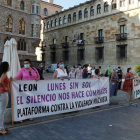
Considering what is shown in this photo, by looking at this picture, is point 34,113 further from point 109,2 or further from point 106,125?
point 109,2

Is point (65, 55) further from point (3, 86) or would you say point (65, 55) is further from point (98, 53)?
point (3, 86)

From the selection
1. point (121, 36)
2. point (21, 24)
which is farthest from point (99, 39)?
point (21, 24)

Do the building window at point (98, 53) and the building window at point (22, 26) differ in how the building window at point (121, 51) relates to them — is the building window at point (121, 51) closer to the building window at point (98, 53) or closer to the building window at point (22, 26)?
the building window at point (98, 53)

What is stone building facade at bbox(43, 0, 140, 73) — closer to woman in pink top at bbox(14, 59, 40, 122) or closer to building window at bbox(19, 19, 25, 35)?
building window at bbox(19, 19, 25, 35)

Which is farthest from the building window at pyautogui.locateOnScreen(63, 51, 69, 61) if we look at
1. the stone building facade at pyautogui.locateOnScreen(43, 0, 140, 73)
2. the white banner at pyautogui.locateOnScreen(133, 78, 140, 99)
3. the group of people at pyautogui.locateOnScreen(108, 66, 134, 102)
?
the group of people at pyautogui.locateOnScreen(108, 66, 134, 102)

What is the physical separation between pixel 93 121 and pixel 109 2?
3209cm

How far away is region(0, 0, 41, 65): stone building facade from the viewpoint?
91.2ft

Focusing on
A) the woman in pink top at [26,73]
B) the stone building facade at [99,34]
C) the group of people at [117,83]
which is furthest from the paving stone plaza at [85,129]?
the stone building facade at [99,34]

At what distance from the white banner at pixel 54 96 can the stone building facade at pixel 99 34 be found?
24.9m

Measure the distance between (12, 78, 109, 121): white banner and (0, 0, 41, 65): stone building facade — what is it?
2192 cm

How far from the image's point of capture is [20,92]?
6113 millimetres

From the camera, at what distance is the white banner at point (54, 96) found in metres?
6.12

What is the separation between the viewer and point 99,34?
37250mm

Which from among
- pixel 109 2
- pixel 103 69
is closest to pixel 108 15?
pixel 109 2
